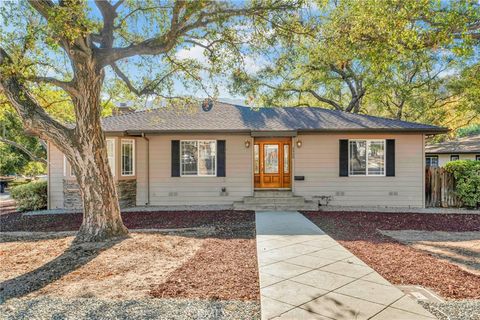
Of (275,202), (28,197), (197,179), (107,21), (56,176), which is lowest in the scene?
(275,202)

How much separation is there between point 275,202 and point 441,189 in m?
6.30

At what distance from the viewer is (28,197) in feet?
36.9

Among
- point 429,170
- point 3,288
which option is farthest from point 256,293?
point 429,170

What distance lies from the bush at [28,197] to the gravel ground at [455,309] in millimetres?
12548

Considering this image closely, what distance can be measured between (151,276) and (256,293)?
65.3 inches

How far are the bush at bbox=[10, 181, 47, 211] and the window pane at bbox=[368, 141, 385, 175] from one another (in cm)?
1250

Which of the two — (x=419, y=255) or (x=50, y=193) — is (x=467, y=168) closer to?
(x=419, y=255)

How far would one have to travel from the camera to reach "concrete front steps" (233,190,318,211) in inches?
416

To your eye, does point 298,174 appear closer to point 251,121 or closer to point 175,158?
point 251,121

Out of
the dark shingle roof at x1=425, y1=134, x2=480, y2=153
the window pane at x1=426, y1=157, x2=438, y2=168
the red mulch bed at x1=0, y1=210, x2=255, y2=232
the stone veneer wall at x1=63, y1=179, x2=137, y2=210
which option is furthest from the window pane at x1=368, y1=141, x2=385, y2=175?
the window pane at x1=426, y1=157, x2=438, y2=168

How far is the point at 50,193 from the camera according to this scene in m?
11.4

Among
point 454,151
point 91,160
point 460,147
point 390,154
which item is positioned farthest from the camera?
point 460,147

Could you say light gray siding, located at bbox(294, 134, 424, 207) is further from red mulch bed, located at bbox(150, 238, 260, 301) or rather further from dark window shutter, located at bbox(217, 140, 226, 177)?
red mulch bed, located at bbox(150, 238, 260, 301)

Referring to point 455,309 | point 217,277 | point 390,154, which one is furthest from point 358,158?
point 217,277
